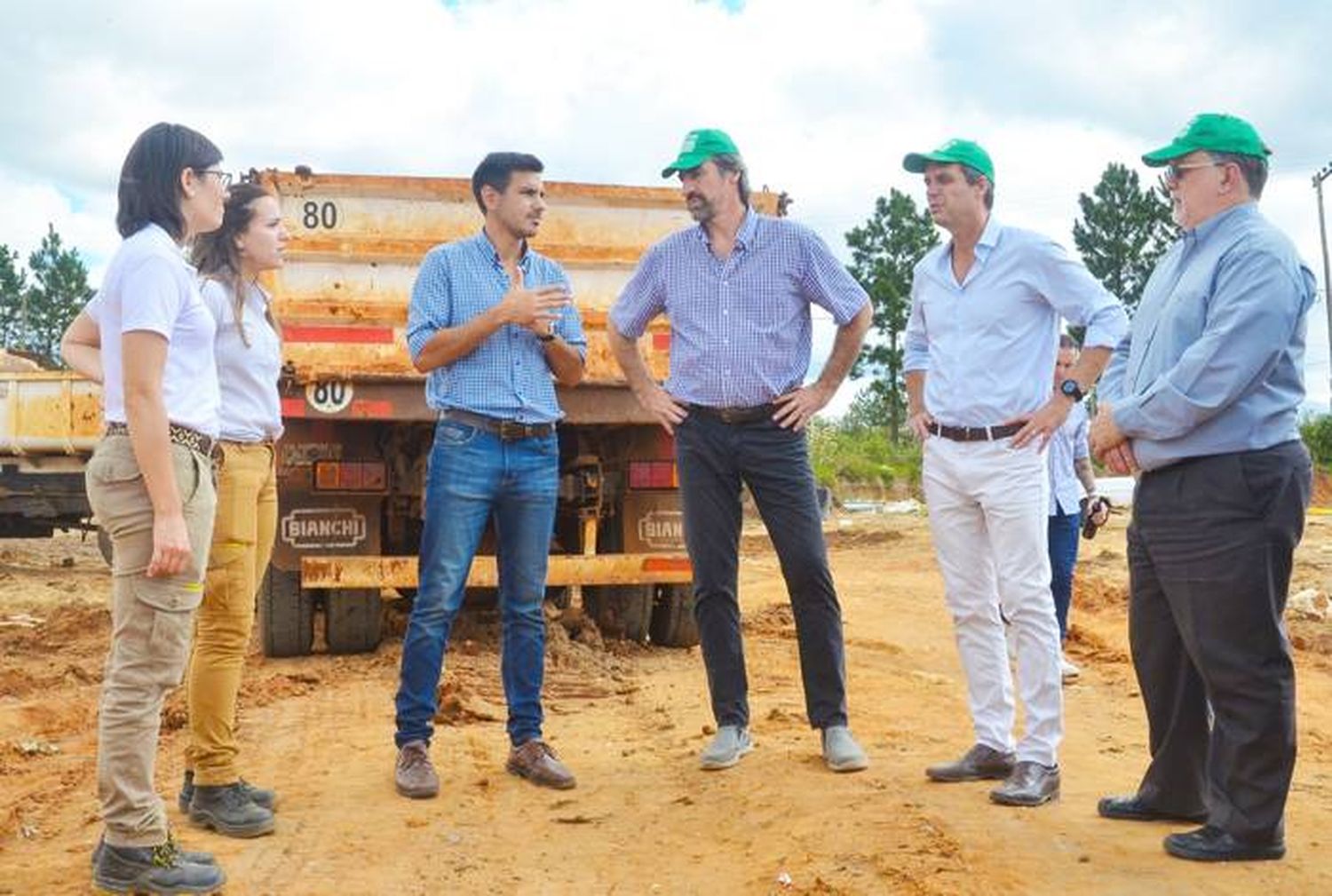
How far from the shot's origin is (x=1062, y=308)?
464cm

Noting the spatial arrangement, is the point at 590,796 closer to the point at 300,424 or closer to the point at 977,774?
the point at 977,774

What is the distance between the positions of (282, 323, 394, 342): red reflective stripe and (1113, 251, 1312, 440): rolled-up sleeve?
447 cm

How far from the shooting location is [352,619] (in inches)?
306

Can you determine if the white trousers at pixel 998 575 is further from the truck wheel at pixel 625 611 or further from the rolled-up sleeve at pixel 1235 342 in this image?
the truck wheel at pixel 625 611

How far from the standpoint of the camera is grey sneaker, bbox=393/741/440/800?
4.67 meters

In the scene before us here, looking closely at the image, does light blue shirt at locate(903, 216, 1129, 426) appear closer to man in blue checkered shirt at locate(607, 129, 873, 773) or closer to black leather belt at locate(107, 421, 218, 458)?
man in blue checkered shirt at locate(607, 129, 873, 773)

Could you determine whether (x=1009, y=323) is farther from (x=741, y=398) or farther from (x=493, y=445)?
(x=493, y=445)

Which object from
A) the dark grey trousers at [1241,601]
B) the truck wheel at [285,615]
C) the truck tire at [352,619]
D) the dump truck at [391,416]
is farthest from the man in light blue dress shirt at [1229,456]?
the truck wheel at [285,615]

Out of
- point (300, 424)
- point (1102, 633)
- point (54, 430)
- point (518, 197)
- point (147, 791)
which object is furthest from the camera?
point (54, 430)

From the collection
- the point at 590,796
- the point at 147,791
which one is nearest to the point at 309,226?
the point at 590,796

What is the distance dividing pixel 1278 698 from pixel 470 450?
2604 millimetres

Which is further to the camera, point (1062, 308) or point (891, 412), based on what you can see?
point (891, 412)

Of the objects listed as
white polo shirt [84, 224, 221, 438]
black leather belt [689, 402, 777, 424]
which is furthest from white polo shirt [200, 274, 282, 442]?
black leather belt [689, 402, 777, 424]

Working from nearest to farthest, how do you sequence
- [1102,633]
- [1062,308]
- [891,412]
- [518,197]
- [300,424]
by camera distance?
[1062,308], [518,197], [300,424], [1102,633], [891,412]
